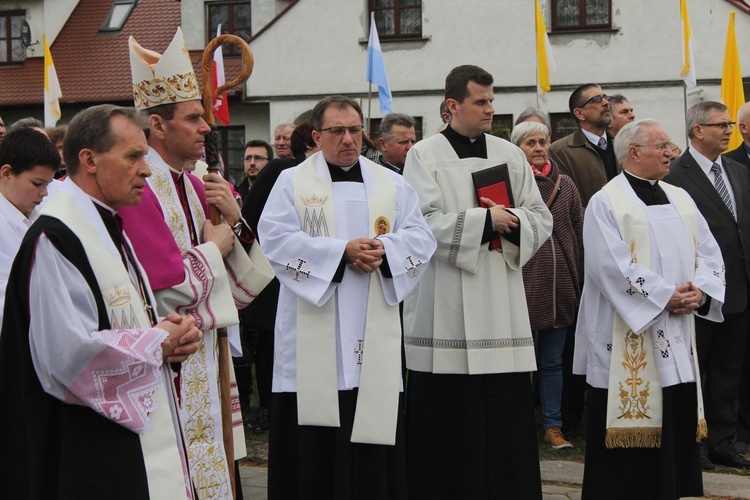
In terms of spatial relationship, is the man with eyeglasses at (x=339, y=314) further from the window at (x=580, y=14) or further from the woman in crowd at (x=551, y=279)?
the window at (x=580, y=14)

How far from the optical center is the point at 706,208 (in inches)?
291

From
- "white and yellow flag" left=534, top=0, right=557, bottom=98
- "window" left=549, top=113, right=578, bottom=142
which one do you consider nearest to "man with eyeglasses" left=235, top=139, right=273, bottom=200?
"white and yellow flag" left=534, top=0, right=557, bottom=98

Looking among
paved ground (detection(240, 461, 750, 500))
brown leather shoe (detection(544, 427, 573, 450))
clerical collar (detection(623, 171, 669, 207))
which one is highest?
clerical collar (detection(623, 171, 669, 207))

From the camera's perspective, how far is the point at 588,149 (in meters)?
8.15

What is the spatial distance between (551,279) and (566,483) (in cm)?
155

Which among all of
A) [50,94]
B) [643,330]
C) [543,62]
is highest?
[543,62]

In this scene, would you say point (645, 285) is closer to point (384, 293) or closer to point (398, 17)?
point (384, 293)

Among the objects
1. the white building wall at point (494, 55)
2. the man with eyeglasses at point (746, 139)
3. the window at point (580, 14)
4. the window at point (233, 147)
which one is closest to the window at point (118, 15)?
the window at point (233, 147)

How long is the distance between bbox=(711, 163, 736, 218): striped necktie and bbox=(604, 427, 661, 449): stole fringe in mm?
2325

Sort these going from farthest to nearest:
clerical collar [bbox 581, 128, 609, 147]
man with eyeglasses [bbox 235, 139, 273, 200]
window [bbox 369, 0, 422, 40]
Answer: window [bbox 369, 0, 422, 40] < man with eyeglasses [bbox 235, 139, 273, 200] < clerical collar [bbox 581, 128, 609, 147]

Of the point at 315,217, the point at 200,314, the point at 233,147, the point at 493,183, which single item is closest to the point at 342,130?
the point at 315,217

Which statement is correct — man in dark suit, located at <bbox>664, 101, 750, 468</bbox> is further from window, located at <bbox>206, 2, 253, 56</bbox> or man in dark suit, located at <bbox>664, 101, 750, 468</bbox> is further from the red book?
window, located at <bbox>206, 2, 253, 56</bbox>

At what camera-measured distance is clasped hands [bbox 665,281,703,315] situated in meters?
5.83

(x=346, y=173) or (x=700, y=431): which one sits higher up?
(x=346, y=173)
